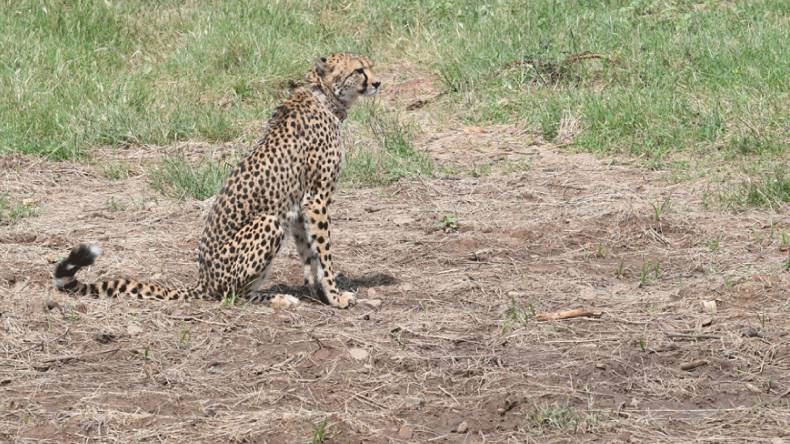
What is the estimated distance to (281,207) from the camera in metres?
5.80

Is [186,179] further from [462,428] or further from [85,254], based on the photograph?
[462,428]

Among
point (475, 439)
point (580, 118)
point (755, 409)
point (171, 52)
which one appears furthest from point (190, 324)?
point (171, 52)

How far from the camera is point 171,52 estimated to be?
1009cm

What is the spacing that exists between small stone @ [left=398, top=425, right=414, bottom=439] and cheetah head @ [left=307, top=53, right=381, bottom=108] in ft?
7.07

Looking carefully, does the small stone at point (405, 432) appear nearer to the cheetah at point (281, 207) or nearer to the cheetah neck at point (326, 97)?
the cheetah at point (281, 207)

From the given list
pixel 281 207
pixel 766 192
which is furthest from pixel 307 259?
pixel 766 192

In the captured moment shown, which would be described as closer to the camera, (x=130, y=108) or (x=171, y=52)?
(x=130, y=108)

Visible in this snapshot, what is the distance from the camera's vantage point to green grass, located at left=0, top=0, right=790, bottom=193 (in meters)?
8.12

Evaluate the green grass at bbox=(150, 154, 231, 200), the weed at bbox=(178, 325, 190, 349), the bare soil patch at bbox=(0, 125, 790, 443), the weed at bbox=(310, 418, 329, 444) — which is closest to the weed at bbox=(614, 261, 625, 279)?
the bare soil patch at bbox=(0, 125, 790, 443)

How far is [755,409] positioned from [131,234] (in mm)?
3798

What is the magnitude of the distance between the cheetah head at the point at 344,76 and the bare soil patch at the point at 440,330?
0.93 m

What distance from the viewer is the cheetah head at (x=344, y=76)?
609 cm

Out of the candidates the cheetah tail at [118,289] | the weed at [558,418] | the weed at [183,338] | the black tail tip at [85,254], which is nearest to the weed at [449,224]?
the cheetah tail at [118,289]

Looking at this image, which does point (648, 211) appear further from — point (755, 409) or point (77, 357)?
point (77, 357)
